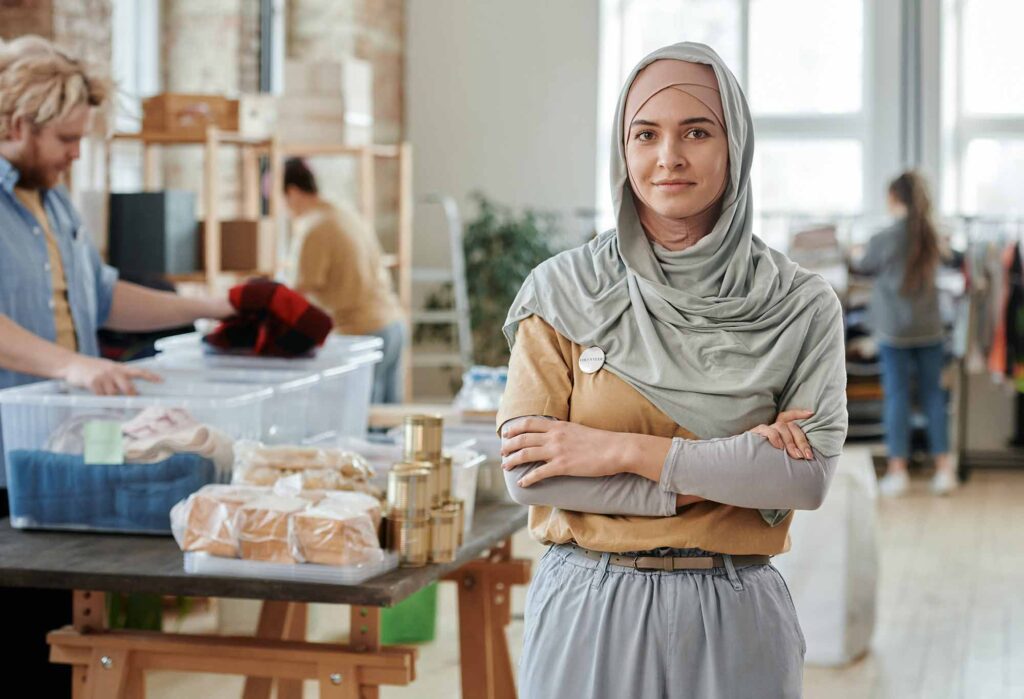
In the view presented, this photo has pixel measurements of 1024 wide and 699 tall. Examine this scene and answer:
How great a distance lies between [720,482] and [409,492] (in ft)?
2.28

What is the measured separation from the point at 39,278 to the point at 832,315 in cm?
169

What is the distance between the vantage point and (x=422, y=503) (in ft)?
7.47

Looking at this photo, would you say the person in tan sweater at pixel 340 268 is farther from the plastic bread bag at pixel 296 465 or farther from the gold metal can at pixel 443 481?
the gold metal can at pixel 443 481

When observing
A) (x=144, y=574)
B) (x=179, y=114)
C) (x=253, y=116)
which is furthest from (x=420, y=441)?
(x=253, y=116)

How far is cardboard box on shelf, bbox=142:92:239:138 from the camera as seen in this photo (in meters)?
5.30

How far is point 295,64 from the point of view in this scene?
6406 millimetres

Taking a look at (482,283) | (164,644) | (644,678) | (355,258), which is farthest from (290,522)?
(482,283)

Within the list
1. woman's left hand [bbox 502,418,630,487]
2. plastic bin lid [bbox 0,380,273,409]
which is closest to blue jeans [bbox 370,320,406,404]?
plastic bin lid [bbox 0,380,273,409]

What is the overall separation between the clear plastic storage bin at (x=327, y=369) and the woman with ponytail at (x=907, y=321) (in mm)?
4215

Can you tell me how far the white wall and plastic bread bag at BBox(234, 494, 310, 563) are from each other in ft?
20.6

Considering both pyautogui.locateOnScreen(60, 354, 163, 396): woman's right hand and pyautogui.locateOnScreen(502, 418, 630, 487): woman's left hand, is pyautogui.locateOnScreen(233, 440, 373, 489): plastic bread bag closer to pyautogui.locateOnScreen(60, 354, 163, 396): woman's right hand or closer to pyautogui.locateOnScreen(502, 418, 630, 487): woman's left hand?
pyautogui.locateOnScreen(60, 354, 163, 396): woman's right hand

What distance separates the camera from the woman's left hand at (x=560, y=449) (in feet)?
5.68

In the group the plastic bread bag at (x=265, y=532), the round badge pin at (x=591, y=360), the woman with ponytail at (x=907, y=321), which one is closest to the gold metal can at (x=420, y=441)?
the plastic bread bag at (x=265, y=532)

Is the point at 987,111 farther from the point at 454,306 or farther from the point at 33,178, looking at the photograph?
the point at 33,178
